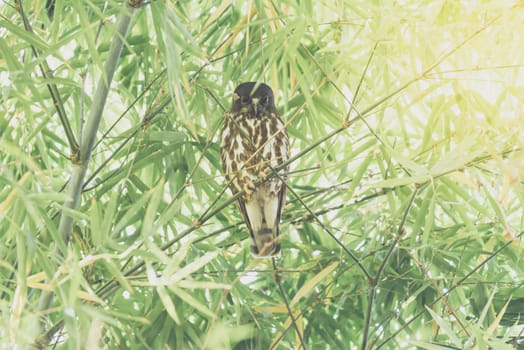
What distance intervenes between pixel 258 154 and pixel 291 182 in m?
0.14

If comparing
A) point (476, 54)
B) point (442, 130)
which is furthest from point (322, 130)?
point (476, 54)

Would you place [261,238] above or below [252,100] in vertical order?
below

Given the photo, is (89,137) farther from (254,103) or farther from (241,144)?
(254,103)

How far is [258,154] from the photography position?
2645 mm


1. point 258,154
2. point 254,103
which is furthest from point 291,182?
point 254,103

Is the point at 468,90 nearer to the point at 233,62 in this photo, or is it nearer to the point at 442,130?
the point at 442,130

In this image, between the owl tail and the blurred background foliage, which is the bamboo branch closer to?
the blurred background foliage

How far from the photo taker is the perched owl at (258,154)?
262cm

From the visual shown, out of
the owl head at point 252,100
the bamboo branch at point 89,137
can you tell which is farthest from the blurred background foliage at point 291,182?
the owl head at point 252,100

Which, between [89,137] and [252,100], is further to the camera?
[252,100]

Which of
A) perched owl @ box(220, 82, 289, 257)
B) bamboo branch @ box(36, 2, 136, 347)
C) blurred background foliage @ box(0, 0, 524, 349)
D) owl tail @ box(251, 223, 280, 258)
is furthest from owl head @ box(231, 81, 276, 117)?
bamboo branch @ box(36, 2, 136, 347)

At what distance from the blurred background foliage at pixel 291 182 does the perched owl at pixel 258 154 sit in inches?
3.5

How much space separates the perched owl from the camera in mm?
2617

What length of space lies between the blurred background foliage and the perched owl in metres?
0.09
